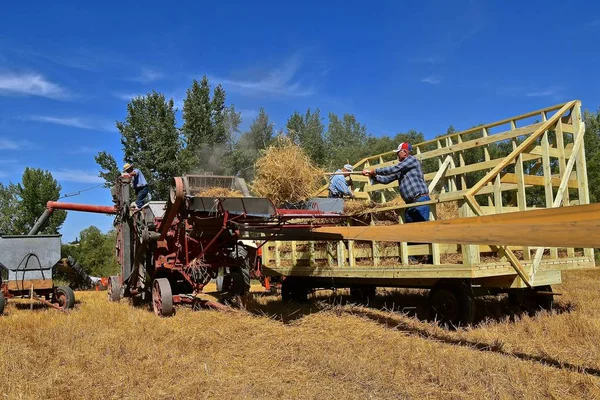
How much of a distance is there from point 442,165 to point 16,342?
7570mm

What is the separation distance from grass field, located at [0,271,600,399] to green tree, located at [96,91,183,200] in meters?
20.5

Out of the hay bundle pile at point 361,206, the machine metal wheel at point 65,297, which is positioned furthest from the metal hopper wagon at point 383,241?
the machine metal wheel at point 65,297

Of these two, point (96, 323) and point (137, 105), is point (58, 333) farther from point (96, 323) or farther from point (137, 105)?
point (137, 105)

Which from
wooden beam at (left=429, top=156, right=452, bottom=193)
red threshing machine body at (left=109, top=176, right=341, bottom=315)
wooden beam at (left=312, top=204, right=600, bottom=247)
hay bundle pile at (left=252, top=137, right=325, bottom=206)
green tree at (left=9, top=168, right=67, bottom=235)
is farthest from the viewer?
green tree at (left=9, top=168, right=67, bottom=235)

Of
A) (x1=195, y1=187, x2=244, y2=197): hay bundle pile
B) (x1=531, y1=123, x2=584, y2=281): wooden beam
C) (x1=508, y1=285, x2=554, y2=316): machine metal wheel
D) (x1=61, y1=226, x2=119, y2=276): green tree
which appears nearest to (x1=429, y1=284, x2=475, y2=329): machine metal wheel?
(x1=531, y1=123, x2=584, y2=281): wooden beam

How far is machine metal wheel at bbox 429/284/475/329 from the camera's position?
261 inches

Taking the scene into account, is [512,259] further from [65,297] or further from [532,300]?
[65,297]

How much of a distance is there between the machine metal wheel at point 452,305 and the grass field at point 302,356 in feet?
0.72

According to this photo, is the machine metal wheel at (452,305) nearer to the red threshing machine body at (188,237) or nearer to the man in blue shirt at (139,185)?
the red threshing machine body at (188,237)

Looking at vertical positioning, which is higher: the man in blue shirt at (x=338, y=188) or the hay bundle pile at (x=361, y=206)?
the man in blue shirt at (x=338, y=188)

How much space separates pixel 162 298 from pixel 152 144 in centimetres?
2234

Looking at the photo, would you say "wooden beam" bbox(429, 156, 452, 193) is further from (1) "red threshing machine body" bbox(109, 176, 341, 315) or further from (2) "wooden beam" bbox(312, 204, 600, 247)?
(2) "wooden beam" bbox(312, 204, 600, 247)

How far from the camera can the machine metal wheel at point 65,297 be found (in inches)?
384

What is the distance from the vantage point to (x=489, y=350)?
5309mm
